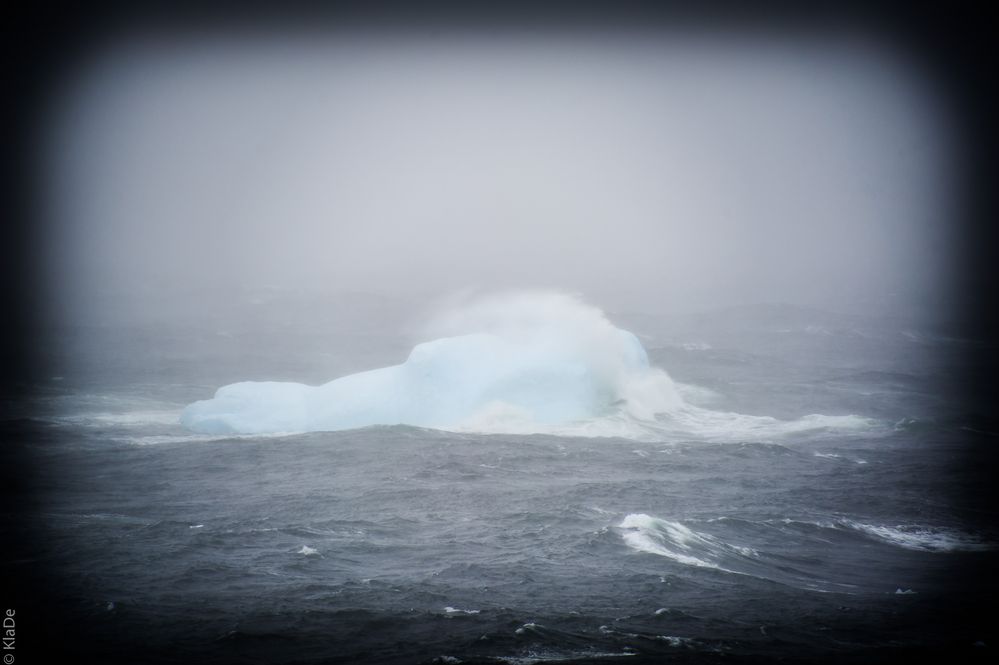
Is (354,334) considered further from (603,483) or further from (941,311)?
(941,311)

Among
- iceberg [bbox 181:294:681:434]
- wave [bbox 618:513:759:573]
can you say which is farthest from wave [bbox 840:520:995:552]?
iceberg [bbox 181:294:681:434]

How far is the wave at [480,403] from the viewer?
15594mm

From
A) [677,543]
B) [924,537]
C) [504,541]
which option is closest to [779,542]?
[677,543]

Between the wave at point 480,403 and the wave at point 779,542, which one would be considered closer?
the wave at point 779,542

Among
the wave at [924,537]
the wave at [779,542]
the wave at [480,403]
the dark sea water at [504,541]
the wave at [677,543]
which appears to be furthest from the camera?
the wave at [480,403]

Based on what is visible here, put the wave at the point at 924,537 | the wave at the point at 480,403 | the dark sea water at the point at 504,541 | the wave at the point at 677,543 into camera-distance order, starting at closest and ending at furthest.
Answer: the dark sea water at the point at 504,541 < the wave at the point at 677,543 < the wave at the point at 924,537 < the wave at the point at 480,403

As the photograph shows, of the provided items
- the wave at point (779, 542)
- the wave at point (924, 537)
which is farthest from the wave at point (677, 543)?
the wave at point (924, 537)

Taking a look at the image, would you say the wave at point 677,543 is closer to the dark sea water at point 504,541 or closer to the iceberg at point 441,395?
the dark sea water at point 504,541

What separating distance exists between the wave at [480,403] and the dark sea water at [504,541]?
0.58 m

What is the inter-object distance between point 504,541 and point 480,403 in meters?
6.12

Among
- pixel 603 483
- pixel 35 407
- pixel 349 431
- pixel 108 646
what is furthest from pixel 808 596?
pixel 35 407

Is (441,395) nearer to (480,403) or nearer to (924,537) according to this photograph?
(480,403)

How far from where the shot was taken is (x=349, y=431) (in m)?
15.3

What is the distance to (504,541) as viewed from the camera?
10.1 meters
